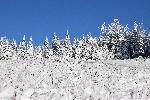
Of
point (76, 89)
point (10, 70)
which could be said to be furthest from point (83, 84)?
point (10, 70)

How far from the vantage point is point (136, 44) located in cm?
9962

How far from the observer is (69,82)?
71.8ft

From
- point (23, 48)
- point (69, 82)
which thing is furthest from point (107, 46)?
point (69, 82)

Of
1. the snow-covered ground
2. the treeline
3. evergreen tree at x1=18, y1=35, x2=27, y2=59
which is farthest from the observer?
evergreen tree at x1=18, y1=35, x2=27, y2=59

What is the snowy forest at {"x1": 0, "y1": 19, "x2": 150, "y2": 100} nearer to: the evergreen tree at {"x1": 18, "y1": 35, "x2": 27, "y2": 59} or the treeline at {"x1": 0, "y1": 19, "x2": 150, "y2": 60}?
the treeline at {"x1": 0, "y1": 19, "x2": 150, "y2": 60}

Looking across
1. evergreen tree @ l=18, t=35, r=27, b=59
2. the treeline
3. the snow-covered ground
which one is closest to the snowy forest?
the snow-covered ground

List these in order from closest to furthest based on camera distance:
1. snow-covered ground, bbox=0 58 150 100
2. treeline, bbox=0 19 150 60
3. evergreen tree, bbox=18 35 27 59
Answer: snow-covered ground, bbox=0 58 150 100
treeline, bbox=0 19 150 60
evergreen tree, bbox=18 35 27 59

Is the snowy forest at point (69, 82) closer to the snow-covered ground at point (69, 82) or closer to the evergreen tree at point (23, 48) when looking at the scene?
the snow-covered ground at point (69, 82)

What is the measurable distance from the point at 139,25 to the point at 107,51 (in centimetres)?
1178

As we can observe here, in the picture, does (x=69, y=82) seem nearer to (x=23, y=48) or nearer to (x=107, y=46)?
(x=107, y=46)

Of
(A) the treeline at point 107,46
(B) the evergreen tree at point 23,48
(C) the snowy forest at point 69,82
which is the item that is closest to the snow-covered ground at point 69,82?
(C) the snowy forest at point 69,82

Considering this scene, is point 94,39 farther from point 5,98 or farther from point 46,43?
point 5,98

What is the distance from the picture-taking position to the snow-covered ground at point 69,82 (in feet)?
64.0

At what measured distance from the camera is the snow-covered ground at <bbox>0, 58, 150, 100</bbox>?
64.0ft
